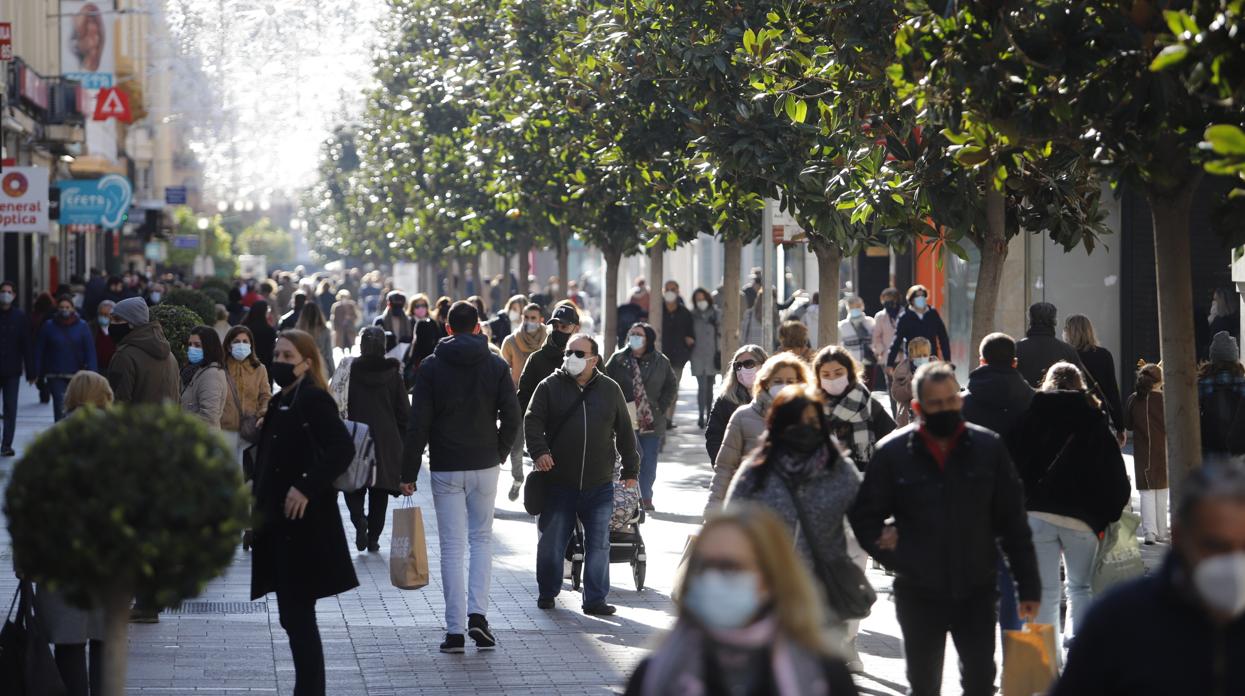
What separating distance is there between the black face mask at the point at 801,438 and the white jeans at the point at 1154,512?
23.5ft

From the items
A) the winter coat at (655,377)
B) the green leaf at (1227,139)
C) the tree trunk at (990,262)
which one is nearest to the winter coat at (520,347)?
the winter coat at (655,377)

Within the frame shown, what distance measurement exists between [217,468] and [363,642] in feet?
16.0

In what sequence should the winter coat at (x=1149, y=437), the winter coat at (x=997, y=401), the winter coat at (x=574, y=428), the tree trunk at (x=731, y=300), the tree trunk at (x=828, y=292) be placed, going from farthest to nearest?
the tree trunk at (x=731, y=300), the tree trunk at (x=828, y=292), the winter coat at (x=1149, y=437), the winter coat at (x=574, y=428), the winter coat at (x=997, y=401)

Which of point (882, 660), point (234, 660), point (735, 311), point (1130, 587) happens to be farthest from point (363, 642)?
point (735, 311)

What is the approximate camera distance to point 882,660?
988cm

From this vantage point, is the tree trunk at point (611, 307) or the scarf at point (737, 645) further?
the tree trunk at point (611, 307)

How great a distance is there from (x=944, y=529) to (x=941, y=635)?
1.37 feet

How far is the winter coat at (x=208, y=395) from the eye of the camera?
12.7 metres

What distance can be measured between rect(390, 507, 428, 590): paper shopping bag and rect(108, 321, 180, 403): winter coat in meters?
3.44

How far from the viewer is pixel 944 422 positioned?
22.9 ft

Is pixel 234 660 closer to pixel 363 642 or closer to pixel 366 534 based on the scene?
pixel 363 642

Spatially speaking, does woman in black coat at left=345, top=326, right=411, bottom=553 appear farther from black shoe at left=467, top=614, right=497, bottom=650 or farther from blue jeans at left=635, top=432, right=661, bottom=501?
black shoe at left=467, top=614, right=497, bottom=650

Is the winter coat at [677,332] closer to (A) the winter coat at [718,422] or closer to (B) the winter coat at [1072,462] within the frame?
(A) the winter coat at [718,422]

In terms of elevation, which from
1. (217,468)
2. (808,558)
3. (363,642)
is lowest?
(363,642)
